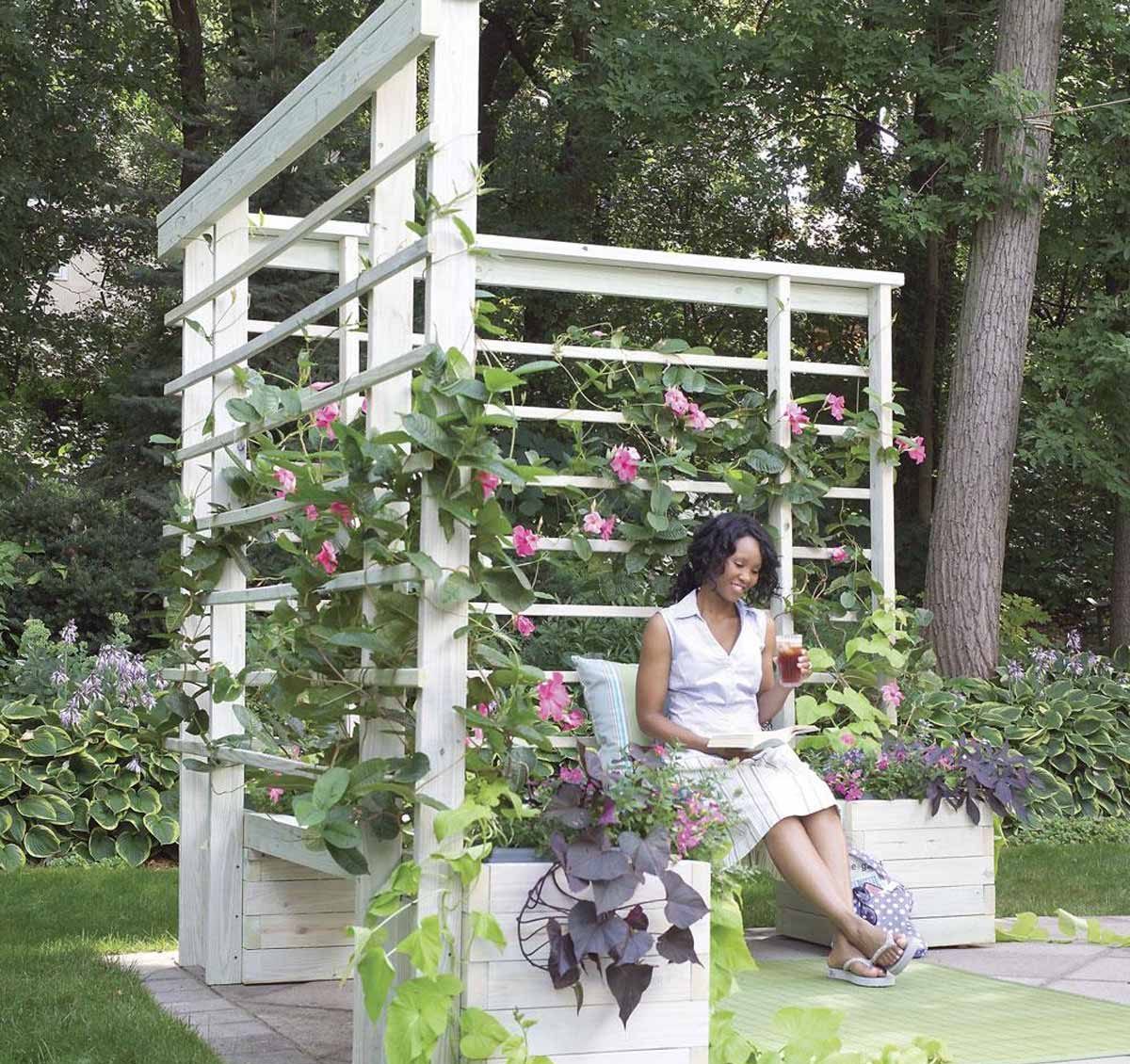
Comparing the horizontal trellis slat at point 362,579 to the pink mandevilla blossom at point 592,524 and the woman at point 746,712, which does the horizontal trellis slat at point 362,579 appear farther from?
the pink mandevilla blossom at point 592,524

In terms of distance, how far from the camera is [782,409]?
490 cm

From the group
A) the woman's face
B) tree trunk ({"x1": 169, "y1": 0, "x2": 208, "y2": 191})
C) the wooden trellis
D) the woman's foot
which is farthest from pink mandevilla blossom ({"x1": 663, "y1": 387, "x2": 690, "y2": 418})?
tree trunk ({"x1": 169, "y1": 0, "x2": 208, "y2": 191})

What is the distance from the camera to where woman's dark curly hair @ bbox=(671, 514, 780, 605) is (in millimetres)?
4219

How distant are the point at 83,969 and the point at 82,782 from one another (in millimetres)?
2433

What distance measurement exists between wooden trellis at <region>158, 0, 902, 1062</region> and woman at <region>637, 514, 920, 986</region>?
30cm

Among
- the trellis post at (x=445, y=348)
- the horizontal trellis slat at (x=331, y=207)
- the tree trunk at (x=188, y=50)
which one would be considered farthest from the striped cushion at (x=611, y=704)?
the tree trunk at (x=188, y=50)

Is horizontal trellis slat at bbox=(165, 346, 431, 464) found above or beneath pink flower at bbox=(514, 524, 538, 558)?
above

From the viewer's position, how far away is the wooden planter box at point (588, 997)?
8.34 ft

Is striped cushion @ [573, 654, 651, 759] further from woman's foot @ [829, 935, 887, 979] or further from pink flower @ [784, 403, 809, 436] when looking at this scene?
pink flower @ [784, 403, 809, 436]

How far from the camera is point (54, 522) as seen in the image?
9.37m

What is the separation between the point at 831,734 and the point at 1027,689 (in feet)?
10.7

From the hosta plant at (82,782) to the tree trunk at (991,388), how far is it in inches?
161

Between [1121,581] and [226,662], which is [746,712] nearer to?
[226,662]

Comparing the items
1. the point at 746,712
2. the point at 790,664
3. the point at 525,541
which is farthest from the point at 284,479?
the point at 746,712
